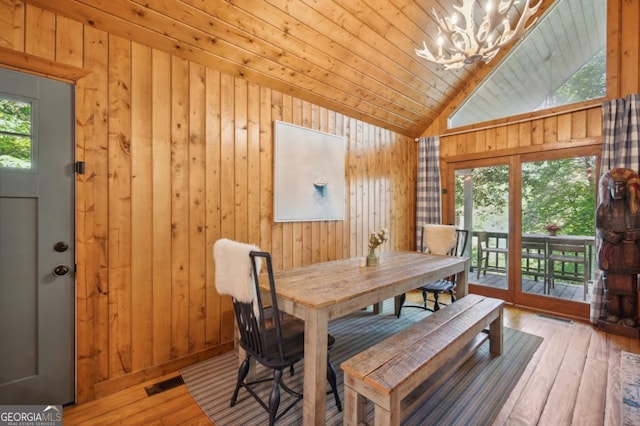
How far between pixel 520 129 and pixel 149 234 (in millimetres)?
4397

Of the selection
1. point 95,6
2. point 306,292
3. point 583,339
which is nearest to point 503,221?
point 583,339

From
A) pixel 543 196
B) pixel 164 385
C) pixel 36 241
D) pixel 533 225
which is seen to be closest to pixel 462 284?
pixel 533 225

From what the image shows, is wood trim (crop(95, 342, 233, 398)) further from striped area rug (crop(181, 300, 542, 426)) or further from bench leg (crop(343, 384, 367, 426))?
bench leg (crop(343, 384, 367, 426))

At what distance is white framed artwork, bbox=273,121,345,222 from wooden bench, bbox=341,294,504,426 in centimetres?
166

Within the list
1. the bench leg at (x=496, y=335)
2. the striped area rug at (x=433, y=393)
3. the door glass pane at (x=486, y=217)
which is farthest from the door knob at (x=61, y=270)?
the door glass pane at (x=486, y=217)

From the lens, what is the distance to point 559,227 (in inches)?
135

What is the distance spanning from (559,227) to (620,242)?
693 millimetres

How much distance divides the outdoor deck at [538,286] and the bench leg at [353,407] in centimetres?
334

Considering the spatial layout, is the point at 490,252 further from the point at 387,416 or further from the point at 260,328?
the point at 260,328

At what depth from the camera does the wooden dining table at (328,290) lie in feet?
4.85

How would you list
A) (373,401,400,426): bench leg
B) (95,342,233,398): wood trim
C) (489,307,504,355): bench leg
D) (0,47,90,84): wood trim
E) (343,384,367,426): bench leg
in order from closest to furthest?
1. (373,401,400,426): bench leg
2. (343,384,367,426): bench leg
3. (0,47,90,84): wood trim
4. (95,342,233,398): wood trim
5. (489,307,504,355): bench leg

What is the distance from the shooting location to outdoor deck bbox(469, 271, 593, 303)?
131 inches

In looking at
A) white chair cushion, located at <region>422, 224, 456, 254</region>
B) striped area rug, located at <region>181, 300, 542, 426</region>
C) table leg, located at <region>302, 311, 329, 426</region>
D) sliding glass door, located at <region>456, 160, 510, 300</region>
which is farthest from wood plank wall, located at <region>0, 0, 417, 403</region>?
sliding glass door, located at <region>456, 160, 510, 300</region>

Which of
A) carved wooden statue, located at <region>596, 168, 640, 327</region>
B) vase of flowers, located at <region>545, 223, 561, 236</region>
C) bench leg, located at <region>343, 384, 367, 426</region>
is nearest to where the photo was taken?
bench leg, located at <region>343, 384, 367, 426</region>
